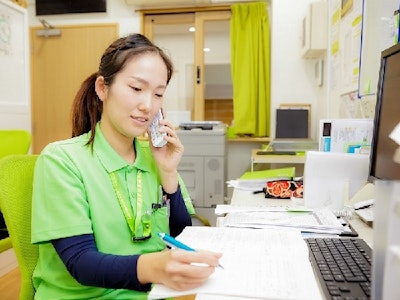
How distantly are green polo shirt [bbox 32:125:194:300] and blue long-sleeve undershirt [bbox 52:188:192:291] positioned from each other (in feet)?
0.08

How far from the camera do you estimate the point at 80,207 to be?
0.82 m

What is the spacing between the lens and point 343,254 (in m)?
0.79

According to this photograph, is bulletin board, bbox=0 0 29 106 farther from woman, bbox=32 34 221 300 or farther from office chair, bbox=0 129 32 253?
woman, bbox=32 34 221 300

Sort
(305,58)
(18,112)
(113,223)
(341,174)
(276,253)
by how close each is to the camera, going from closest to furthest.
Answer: (276,253) < (113,223) < (341,174) < (18,112) < (305,58)

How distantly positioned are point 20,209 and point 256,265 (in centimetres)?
61

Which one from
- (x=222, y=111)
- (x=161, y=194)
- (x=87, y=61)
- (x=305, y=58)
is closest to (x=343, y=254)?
(x=161, y=194)

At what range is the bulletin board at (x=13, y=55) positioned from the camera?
2.83 meters

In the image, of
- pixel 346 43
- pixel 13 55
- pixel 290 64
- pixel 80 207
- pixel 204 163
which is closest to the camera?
pixel 80 207

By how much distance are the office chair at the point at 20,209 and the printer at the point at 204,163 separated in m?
2.13

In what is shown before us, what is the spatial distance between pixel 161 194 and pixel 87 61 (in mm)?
3483

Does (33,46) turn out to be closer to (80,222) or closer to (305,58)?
(305,58)

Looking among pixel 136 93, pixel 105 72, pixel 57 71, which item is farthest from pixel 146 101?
pixel 57 71

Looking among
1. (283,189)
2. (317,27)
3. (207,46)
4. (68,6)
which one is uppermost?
(68,6)

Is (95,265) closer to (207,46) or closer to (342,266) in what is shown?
(342,266)
